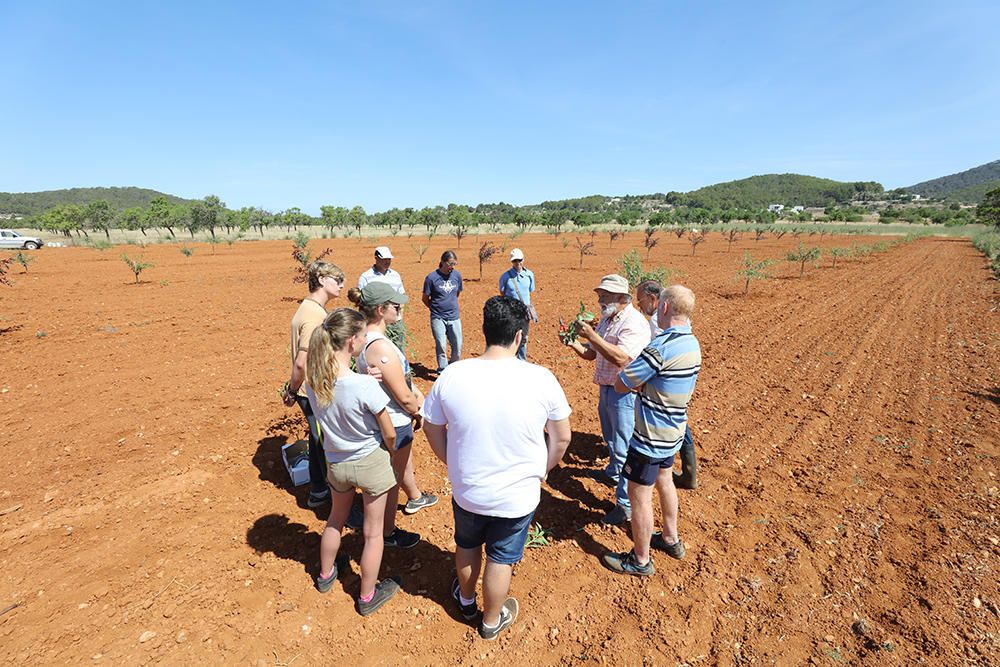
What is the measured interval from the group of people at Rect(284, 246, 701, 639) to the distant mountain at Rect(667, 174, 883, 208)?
152609 mm

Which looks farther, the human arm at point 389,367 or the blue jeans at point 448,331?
the blue jeans at point 448,331

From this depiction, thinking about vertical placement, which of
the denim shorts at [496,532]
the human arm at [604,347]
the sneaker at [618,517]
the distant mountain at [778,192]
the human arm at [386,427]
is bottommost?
the sneaker at [618,517]

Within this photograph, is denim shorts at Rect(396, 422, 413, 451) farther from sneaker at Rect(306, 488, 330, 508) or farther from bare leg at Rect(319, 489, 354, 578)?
sneaker at Rect(306, 488, 330, 508)

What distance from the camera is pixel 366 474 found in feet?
8.07

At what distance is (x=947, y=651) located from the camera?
2.43m

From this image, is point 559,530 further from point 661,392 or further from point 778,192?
point 778,192

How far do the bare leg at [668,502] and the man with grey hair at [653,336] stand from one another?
642 mm

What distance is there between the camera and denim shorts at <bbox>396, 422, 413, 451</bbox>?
9.41ft

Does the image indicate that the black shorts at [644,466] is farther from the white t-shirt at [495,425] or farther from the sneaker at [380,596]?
the sneaker at [380,596]

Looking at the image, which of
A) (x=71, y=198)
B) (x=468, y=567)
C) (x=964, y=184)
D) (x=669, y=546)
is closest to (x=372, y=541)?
(x=468, y=567)

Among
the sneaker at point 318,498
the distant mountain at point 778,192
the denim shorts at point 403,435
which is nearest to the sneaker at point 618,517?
the denim shorts at point 403,435

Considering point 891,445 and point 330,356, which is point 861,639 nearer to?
point 891,445

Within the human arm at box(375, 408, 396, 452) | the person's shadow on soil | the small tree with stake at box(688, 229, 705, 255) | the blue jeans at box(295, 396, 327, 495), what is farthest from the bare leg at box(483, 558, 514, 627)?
the small tree with stake at box(688, 229, 705, 255)

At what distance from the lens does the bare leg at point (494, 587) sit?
232cm
